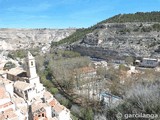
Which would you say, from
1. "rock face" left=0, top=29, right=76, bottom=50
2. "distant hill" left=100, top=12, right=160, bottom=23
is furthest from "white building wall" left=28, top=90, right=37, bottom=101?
"rock face" left=0, top=29, right=76, bottom=50

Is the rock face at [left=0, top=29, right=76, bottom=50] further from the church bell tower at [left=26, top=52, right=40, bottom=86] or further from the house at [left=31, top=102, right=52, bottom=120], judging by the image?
the house at [left=31, top=102, right=52, bottom=120]

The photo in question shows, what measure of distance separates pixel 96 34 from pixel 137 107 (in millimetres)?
82595

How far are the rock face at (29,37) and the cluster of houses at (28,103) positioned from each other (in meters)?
94.9

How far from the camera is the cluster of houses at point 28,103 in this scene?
25.4m

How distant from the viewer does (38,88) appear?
34469 millimetres

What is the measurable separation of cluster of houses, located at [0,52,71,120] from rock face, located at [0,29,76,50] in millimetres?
94864

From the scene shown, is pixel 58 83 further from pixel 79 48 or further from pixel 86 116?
pixel 79 48

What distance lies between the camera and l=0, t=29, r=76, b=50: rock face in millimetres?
130625

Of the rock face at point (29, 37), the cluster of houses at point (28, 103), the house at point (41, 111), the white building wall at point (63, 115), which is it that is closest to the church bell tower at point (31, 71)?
the cluster of houses at point (28, 103)

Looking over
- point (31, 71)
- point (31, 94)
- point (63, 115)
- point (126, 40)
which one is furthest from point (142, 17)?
point (63, 115)

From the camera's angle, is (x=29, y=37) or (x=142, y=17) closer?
(x=142, y=17)

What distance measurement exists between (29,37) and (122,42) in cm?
8663

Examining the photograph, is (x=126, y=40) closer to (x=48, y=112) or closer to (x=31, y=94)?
(x=31, y=94)

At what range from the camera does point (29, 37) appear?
500 ft
